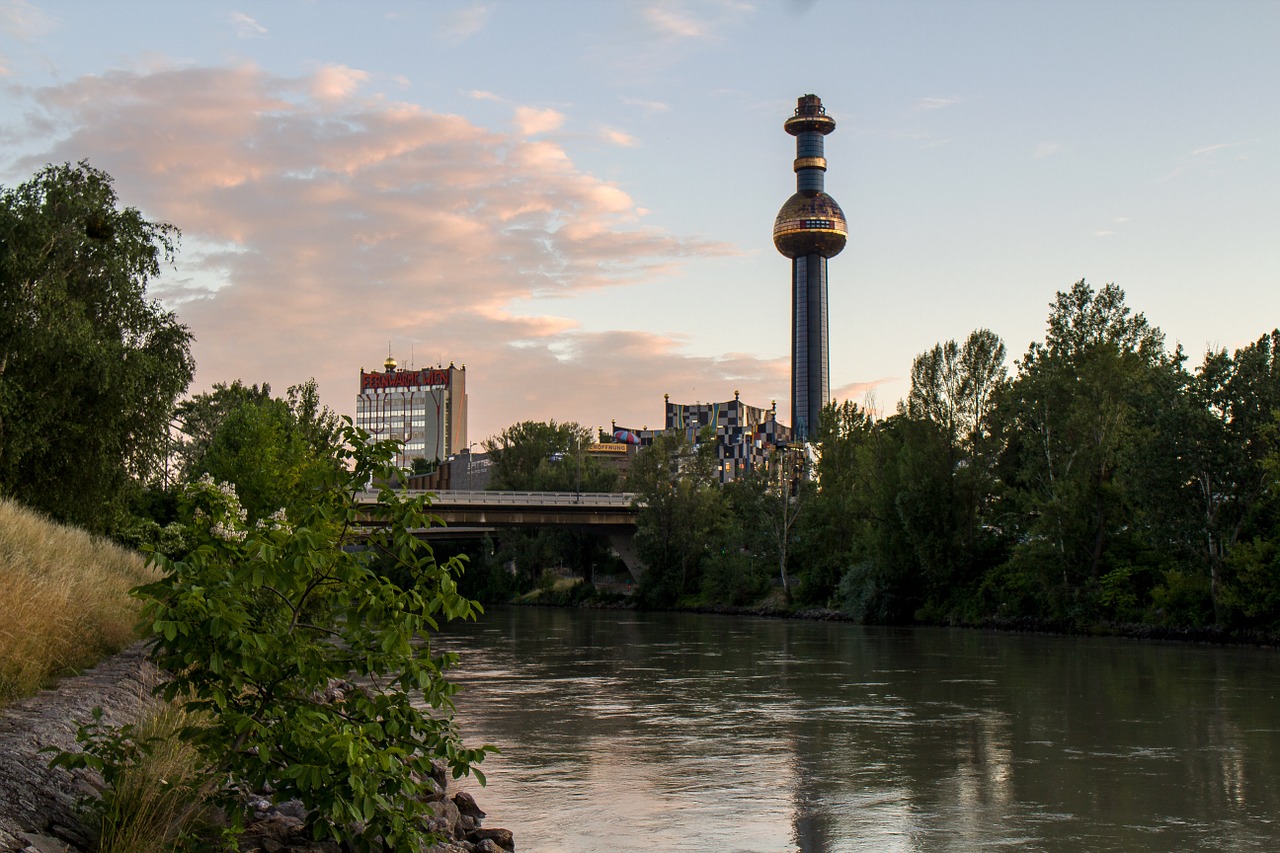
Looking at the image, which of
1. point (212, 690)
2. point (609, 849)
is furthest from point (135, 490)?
point (212, 690)

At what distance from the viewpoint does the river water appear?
14.0 metres

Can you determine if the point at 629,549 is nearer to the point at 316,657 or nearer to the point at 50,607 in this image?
the point at 50,607

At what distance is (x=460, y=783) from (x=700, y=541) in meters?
73.4

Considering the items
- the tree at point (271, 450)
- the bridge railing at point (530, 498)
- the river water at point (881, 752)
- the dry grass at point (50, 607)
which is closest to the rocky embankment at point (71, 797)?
the dry grass at point (50, 607)

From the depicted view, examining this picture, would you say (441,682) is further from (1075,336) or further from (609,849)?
(1075,336)

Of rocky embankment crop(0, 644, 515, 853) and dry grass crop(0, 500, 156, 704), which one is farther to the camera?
dry grass crop(0, 500, 156, 704)

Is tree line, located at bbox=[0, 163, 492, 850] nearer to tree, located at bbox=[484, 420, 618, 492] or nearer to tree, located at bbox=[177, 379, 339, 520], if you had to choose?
tree, located at bbox=[177, 379, 339, 520]

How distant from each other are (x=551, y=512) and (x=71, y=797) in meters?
80.9

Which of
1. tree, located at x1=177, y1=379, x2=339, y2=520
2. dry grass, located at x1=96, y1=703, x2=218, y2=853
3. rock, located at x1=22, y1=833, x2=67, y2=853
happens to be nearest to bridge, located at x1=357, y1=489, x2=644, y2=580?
tree, located at x1=177, y1=379, x2=339, y2=520

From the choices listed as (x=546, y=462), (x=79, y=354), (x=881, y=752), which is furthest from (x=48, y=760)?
(x=546, y=462)

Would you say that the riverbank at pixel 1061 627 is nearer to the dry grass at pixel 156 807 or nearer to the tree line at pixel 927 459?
the tree line at pixel 927 459

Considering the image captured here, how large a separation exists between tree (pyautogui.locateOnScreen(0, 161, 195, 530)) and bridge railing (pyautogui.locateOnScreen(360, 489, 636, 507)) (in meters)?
41.3

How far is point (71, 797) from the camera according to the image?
30.8 feet

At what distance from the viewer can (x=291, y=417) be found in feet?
214
